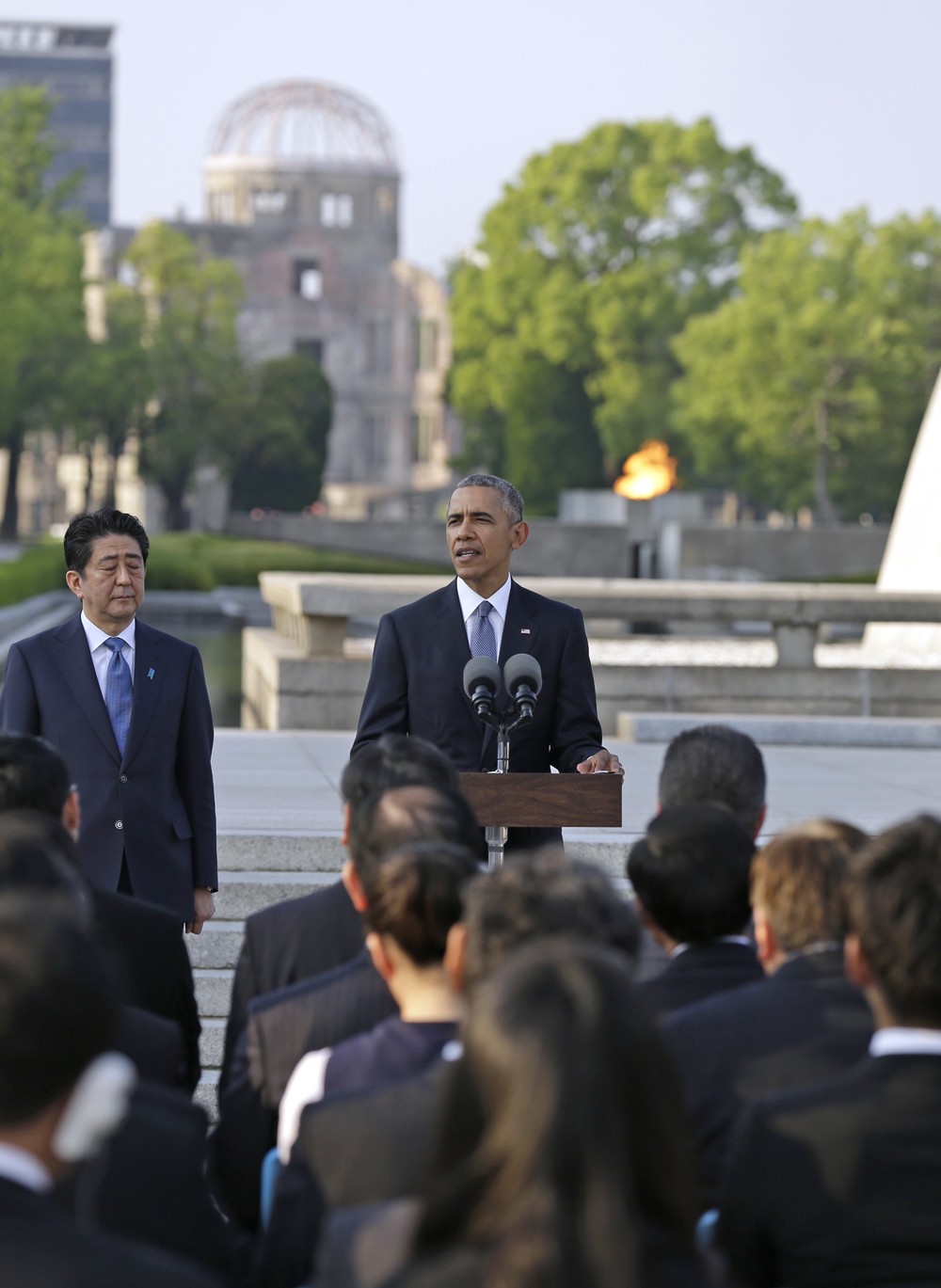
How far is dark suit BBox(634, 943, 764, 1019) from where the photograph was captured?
3541 millimetres

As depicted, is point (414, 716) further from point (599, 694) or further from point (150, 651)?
point (599, 694)

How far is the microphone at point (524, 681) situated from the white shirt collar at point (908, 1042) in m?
2.48

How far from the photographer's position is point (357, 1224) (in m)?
2.41

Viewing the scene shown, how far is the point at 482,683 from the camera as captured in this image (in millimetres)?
5164

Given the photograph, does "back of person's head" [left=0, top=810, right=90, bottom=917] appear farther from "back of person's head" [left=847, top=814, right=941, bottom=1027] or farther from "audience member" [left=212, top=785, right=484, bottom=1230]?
"back of person's head" [left=847, top=814, right=941, bottom=1027]

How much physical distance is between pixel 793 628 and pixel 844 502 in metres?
37.5

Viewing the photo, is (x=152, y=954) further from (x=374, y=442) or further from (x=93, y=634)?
(x=374, y=442)

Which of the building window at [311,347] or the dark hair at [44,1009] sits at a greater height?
the building window at [311,347]

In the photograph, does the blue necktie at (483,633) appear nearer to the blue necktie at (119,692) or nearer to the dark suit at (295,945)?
the blue necktie at (119,692)

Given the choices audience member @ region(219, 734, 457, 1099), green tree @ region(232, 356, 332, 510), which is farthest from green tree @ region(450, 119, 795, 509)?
audience member @ region(219, 734, 457, 1099)

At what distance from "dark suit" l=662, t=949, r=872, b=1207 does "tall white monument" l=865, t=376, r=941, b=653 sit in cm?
1528

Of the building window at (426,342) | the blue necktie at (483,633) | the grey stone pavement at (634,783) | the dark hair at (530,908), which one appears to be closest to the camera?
the dark hair at (530,908)

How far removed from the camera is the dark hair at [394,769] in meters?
3.88

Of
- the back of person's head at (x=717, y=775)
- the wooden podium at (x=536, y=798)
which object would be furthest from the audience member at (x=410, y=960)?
the wooden podium at (x=536, y=798)
